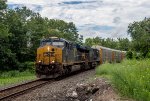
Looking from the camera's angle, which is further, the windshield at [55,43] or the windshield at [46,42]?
the windshield at [46,42]

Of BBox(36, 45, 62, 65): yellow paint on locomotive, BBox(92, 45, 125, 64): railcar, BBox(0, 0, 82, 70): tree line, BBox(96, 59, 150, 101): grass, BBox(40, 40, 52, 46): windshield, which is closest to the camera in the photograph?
BBox(96, 59, 150, 101): grass

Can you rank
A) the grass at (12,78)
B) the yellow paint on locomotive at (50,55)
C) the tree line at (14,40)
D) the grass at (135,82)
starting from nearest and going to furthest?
the grass at (135,82) → the grass at (12,78) → the yellow paint on locomotive at (50,55) → the tree line at (14,40)

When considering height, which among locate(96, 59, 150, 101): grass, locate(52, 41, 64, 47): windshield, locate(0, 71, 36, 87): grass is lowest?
locate(0, 71, 36, 87): grass

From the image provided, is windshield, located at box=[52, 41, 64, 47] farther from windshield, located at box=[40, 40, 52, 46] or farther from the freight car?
windshield, located at box=[40, 40, 52, 46]

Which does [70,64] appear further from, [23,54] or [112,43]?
[112,43]

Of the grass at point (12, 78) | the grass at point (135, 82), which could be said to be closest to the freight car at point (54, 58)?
the grass at point (12, 78)

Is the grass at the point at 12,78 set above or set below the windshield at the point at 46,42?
below

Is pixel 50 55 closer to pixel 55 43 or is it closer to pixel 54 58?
pixel 54 58

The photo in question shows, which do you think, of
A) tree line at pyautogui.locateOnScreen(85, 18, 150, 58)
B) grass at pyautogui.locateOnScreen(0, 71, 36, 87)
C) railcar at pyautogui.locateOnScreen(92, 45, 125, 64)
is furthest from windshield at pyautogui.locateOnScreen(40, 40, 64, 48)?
railcar at pyautogui.locateOnScreen(92, 45, 125, 64)

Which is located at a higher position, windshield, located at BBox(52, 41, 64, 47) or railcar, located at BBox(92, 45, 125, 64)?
windshield, located at BBox(52, 41, 64, 47)

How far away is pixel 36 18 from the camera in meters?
90.9

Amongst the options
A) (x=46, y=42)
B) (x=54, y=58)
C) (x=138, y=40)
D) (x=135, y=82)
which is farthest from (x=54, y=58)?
(x=135, y=82)

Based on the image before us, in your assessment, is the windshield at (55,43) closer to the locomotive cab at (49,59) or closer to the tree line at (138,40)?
the locomotive cab at (49,59)

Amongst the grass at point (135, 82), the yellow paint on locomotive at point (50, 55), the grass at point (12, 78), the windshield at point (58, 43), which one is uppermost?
the windshield at point (58, 43)
